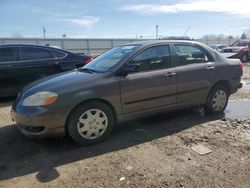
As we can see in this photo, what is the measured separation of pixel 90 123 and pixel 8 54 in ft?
13.9

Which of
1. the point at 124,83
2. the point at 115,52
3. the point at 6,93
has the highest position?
the point at 115,52

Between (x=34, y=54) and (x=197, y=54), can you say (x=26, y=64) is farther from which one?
(x=197, y=54)

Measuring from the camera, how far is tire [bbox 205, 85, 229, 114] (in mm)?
5645

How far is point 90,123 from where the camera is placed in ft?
14.0

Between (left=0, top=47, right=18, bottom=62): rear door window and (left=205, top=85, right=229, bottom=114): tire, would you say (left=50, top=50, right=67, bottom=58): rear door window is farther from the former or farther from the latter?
(left=205, top=85, right=229, bottom=114): tire

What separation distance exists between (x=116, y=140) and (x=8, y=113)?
2.99 metres

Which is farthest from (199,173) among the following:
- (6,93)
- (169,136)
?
(6,93)

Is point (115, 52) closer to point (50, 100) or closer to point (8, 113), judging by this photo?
point (50, 100)

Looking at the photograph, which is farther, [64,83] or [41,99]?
[64,83]

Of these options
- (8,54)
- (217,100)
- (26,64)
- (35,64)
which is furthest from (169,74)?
(8,54)

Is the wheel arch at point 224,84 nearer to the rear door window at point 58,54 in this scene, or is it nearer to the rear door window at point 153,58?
the rear door window at point 153,58

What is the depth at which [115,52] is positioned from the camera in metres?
5.20

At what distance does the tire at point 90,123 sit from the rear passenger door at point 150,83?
1.20ft

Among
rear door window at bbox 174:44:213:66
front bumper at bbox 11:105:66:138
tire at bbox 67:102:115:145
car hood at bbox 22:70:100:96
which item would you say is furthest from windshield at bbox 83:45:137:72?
front bumper at bbox 11:105:66:138
